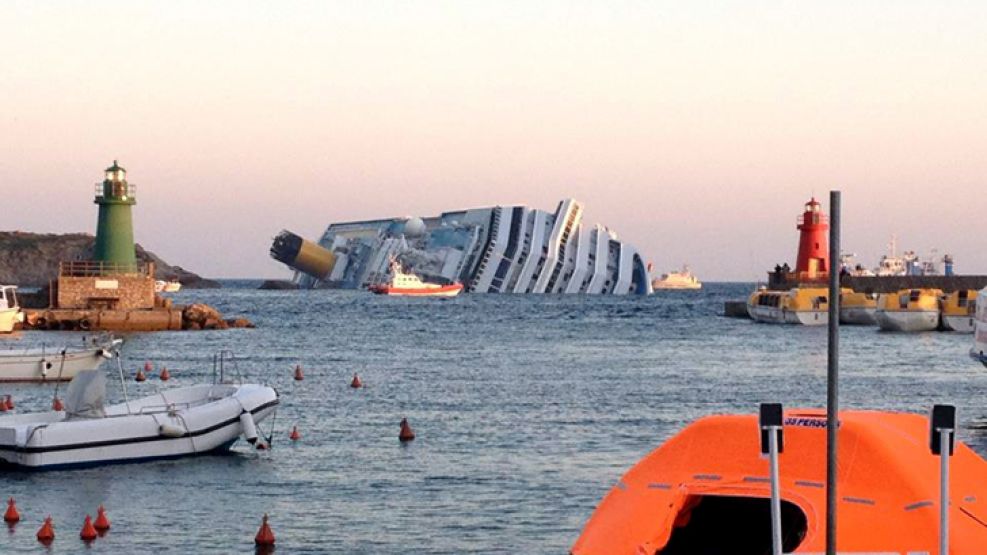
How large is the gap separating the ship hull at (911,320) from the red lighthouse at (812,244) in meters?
12.2

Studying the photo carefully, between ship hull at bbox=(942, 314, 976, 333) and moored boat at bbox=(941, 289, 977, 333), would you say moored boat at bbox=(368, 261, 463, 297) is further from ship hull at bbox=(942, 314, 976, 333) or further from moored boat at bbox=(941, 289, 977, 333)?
ship hull at bbox=(942, 314, 976, 333)

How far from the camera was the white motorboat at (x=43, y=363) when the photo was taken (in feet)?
145

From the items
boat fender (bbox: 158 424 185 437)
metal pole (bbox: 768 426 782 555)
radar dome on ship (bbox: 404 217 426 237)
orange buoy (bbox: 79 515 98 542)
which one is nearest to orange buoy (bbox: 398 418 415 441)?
boat fender (bbox: 158 424 185 437)

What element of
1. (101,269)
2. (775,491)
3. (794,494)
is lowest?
(794,494)

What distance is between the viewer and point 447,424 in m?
34.0

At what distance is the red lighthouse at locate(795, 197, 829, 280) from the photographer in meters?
92.8

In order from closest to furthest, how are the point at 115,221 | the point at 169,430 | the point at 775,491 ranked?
the point at 775,491 → the point at 169,430 → the point at 115,221

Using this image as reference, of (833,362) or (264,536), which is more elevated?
(833,362)

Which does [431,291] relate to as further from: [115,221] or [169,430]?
[169,430]

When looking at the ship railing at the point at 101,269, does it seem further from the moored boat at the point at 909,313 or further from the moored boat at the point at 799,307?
the moored boat at the point at 909,313

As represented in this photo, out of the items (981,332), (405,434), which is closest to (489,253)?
(981,332)

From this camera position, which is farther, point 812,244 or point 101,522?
point 812,244

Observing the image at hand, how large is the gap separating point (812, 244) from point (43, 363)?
59.0 m

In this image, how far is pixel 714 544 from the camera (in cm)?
1208
